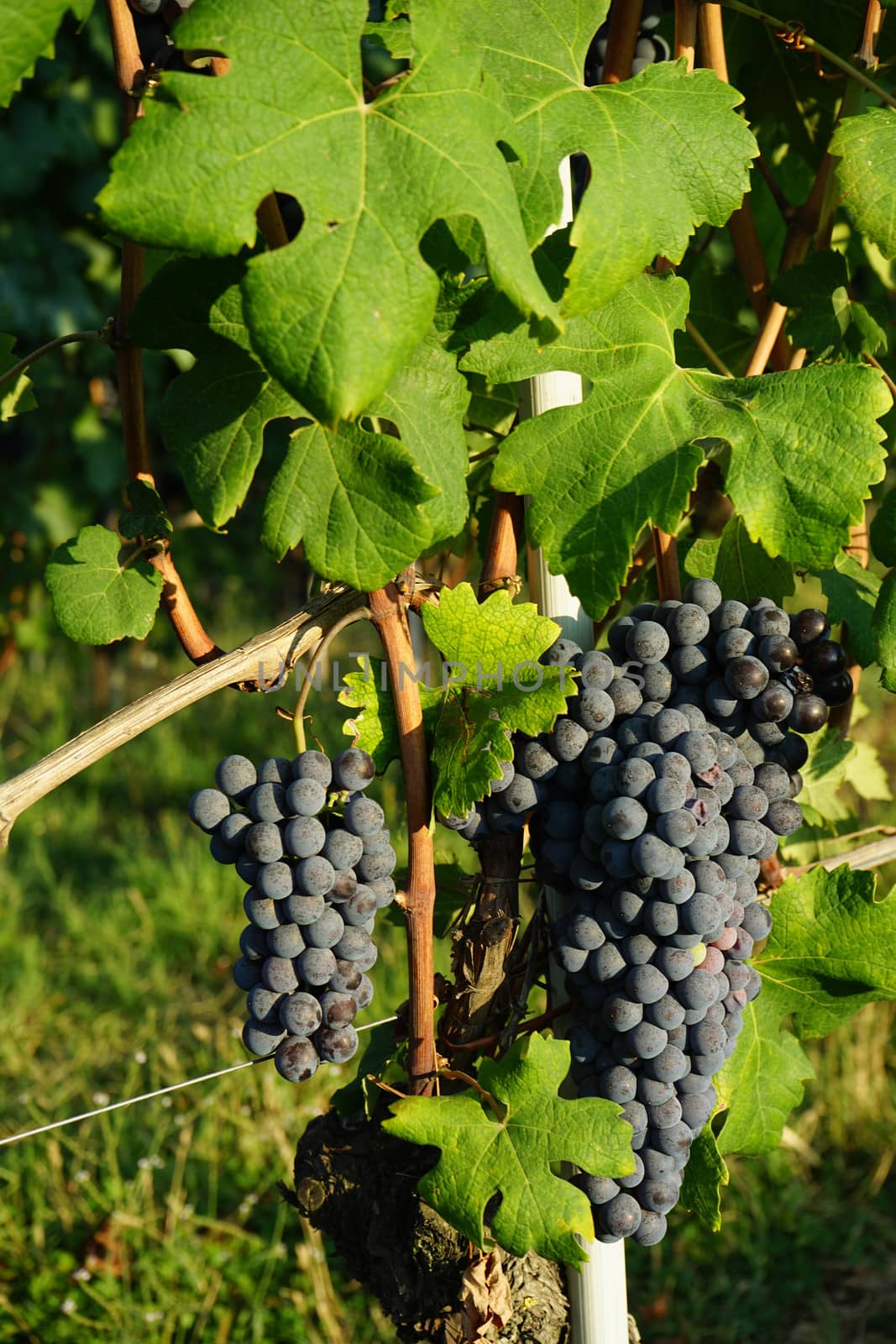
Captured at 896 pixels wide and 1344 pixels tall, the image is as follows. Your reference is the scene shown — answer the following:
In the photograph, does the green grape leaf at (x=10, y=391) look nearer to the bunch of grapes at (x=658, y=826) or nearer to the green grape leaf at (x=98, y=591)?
the green grape leaf at (x=98, y=591)

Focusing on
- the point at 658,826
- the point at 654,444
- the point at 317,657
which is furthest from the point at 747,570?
the point at 317,657

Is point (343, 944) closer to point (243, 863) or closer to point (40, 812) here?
point (243, 863)

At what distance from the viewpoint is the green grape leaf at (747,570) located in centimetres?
129

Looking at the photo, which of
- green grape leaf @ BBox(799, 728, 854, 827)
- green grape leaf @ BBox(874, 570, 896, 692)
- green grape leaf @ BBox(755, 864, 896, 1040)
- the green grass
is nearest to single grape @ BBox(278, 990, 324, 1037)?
green grape leaf @ BBox(755, 864, 896, 1040)

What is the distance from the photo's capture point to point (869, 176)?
43.5 inches

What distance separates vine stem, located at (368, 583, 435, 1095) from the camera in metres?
1.09

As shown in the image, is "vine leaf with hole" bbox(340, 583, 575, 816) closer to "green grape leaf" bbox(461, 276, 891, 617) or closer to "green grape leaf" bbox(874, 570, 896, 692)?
"green grape leaf" bbox(461, 276, 891, 617)

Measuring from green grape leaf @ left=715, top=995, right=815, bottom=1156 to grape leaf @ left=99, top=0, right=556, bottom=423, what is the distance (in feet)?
2.67

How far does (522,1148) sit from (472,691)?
0.43 metres

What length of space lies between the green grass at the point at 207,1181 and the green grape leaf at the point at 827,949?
1.47m

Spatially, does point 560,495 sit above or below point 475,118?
below

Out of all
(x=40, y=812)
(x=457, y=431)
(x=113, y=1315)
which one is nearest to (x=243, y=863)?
(x=457, y=431)

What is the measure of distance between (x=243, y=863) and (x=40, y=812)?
3.63 metres

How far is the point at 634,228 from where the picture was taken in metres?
0.96
